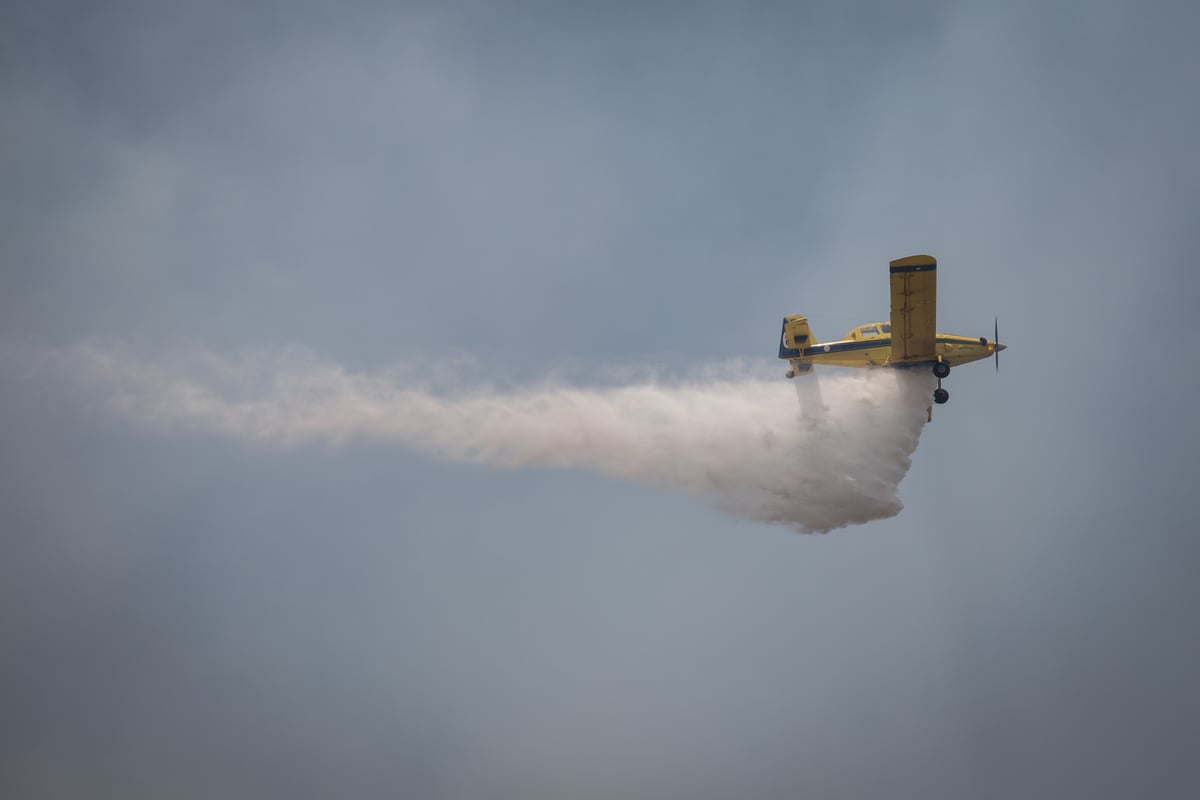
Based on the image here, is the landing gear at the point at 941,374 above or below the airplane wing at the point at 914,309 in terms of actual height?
below

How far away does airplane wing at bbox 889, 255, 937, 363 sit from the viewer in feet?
99.2

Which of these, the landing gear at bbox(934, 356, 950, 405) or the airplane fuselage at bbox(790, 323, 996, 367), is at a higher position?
the airplane fuselage at bbox(790, 323, 996, 367)

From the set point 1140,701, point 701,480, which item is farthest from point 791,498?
point 1140,701

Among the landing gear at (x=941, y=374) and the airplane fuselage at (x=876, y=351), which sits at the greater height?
the airplane fuselage at (x=876, y=351)

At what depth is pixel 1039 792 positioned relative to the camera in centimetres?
8306

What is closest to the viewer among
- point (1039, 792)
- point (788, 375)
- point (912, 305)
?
point (912, 305)

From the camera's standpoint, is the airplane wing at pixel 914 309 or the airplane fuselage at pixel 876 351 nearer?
the airplane wing at pixel 914 309

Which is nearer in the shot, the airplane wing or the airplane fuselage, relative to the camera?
the airplane wing

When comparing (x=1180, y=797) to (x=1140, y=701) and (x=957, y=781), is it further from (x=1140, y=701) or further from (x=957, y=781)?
(x=957, y=781)

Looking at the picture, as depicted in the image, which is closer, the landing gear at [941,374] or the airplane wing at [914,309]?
the airplane wing at [914,309]

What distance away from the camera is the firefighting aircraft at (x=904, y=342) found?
3039 centimetres

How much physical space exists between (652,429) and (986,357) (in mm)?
12683

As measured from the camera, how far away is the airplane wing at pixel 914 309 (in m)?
30.2

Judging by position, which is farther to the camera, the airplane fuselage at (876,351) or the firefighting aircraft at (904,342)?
the airplane fuselage at (876,351)
